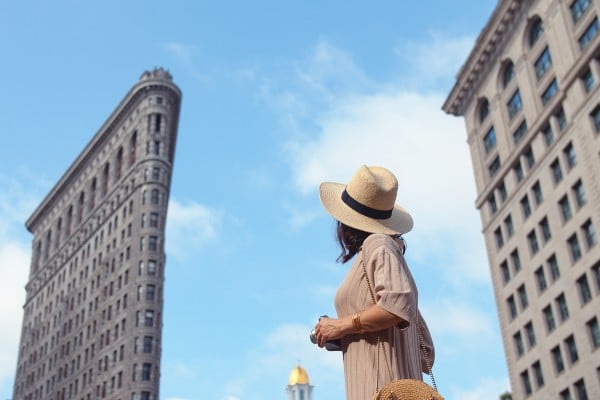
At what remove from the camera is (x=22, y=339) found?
109 metres

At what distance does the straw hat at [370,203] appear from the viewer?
588 centimetres

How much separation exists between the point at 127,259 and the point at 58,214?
3074 cm

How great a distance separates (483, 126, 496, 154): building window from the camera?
6378 cm

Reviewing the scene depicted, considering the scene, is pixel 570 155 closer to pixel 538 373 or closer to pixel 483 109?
pixel 538 373

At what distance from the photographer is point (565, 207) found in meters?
51.1

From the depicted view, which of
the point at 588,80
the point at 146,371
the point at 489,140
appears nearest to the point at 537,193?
the point at 588,80

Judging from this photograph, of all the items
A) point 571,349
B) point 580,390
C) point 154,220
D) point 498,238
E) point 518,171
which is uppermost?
point 154,220

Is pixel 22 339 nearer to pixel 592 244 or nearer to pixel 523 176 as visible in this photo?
pixel 523 176

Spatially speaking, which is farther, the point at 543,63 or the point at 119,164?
the point at 119,164

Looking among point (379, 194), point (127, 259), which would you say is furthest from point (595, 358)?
point (127, 259)

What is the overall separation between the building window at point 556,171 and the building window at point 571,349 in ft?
35.4

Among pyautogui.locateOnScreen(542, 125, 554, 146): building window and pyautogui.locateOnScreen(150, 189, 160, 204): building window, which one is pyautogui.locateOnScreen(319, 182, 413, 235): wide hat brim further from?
pyautogui.locateOnScreen(150, 189, 160, 204): building window

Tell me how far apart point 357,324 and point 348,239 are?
856mm

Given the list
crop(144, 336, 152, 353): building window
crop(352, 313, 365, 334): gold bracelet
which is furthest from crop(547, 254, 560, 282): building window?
crop(352, 313, 365, 334): gold bracelet
